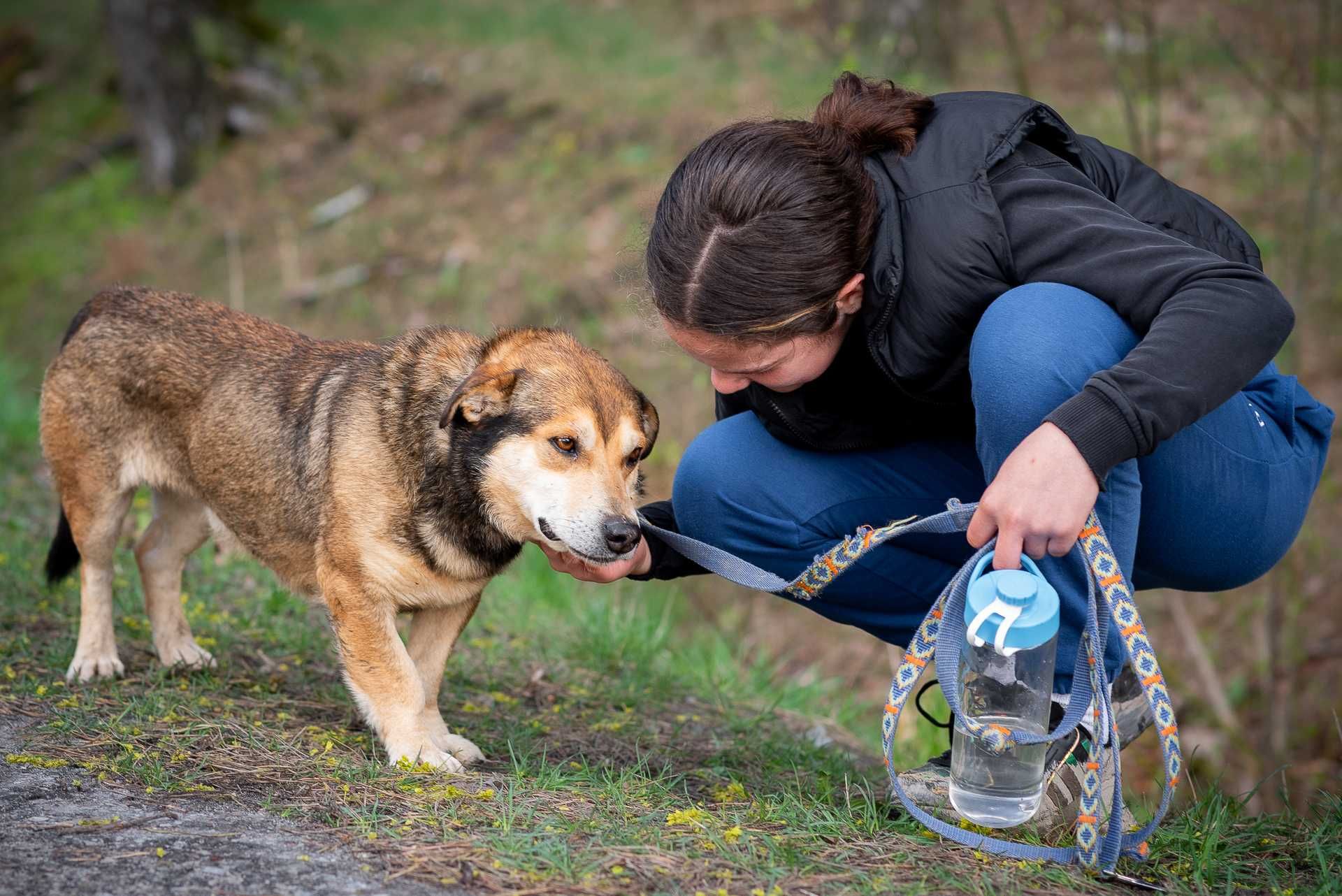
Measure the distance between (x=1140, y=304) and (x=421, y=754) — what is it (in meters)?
2.20

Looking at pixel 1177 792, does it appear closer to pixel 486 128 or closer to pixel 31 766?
pixel 31 766

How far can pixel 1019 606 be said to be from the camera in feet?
8.02

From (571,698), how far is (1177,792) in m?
2.64

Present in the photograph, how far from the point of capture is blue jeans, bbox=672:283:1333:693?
2.73 metres

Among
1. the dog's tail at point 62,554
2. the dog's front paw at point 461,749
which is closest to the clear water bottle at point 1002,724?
the dog's front paw at point 461,749

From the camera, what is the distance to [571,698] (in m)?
4.15

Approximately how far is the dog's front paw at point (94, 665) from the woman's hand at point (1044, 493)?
2.83m

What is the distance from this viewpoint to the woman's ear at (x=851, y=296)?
2.90m

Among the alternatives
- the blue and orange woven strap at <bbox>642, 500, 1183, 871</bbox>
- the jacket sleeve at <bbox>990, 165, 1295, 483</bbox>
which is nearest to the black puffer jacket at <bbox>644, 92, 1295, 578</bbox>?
the jacket sleeve at <bbox>990, 165, 1295, 483</bbox>

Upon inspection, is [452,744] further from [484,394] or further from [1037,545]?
[1037,545]

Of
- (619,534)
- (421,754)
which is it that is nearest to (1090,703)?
(619,534)

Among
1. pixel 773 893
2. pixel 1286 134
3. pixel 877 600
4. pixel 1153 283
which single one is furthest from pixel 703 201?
pixel 1286 134

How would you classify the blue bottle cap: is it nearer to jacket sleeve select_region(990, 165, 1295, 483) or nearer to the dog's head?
jacket sleeve select_region(990, 165, 1295, 483)

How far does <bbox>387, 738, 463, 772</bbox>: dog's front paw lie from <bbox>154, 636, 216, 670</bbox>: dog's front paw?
0.98m
